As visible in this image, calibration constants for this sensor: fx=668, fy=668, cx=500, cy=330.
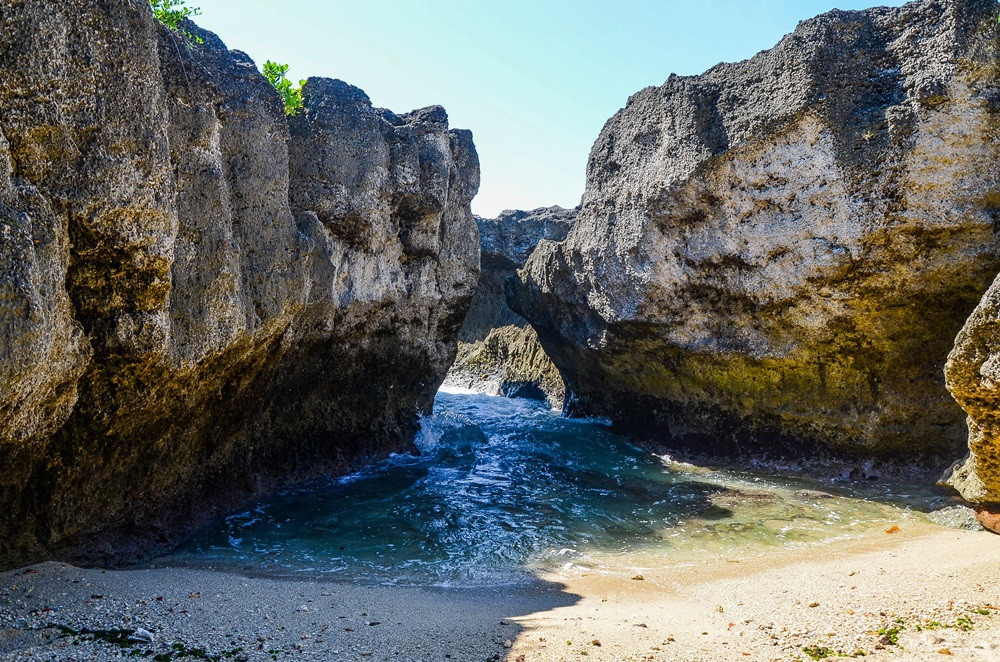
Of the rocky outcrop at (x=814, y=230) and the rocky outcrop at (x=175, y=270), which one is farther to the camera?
the rocky outcrop at (x=814, y=230)

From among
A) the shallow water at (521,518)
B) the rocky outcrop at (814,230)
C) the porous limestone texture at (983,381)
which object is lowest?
the shallow water at (521,518)

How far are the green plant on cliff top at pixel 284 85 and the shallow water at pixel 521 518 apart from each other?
696 centimetres

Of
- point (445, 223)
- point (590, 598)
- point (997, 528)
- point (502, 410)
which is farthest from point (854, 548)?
point (502, 410)

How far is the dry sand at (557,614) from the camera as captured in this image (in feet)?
17.9

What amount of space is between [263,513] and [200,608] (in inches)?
187

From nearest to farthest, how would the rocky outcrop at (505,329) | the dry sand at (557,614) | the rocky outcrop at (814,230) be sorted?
the dry sand at (557,614) → the rocky outcrop at (814,230) → the rocky outcrop at (505,329)

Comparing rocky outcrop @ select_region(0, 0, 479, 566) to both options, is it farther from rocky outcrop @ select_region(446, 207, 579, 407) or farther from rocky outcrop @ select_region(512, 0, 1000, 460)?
rocky outcrop @ select_region(446, 207, 579, 407)

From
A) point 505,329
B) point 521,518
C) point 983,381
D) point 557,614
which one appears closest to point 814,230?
point 983,381

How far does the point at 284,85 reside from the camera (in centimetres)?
1191

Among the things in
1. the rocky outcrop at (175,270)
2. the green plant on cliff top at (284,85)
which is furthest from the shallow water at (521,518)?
the green plant on cliff top at (284,85)

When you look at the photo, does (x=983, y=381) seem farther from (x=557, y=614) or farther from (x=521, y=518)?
(x=521, y=518)

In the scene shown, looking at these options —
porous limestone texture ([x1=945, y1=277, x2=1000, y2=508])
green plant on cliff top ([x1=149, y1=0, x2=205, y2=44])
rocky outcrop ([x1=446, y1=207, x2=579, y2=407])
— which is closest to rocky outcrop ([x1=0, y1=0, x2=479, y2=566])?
green plant on cliff top ([x1=149, y1=0, x2=205, y2=44])

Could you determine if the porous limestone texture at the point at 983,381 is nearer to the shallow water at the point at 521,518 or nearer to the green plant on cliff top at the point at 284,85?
the shallow water at the point at 521,518

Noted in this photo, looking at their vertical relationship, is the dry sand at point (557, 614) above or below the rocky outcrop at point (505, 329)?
below
